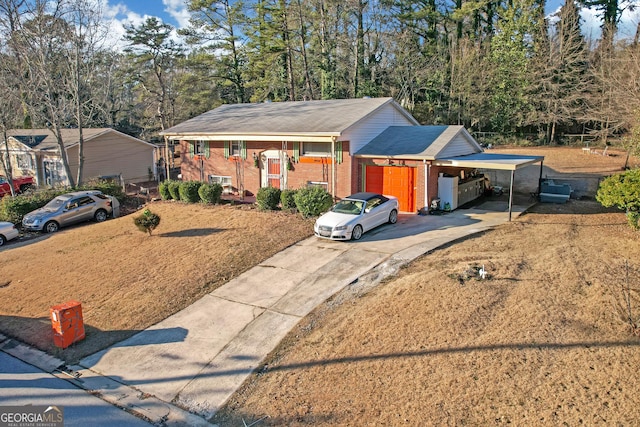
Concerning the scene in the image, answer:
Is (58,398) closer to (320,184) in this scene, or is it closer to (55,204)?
(320,184)

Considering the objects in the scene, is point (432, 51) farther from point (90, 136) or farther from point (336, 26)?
point (90, 136)

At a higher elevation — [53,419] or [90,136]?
[90,136]

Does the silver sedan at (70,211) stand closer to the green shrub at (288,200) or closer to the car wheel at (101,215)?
the car wheel at (101,215)

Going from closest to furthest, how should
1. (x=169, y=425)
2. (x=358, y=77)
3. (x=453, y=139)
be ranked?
(x=169, y=425)
(x=453, y=139)
(x=358, y=77)

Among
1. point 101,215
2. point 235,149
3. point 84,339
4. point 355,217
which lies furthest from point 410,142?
point 101,215

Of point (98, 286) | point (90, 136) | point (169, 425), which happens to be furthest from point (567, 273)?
point (90, 136)
